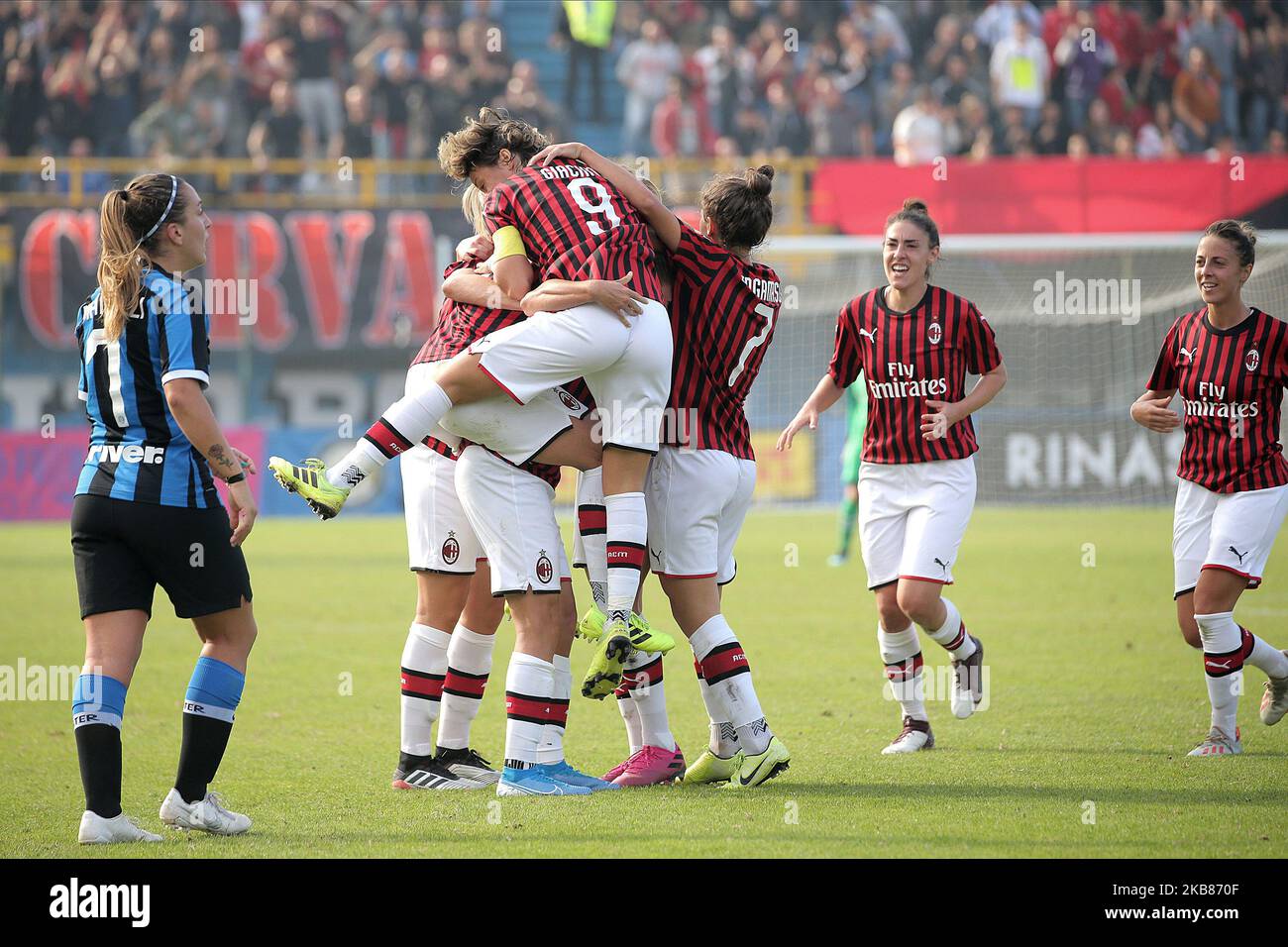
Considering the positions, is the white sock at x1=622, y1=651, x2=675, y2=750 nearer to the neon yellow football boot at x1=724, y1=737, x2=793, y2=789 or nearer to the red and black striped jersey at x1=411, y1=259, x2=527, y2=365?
the neon yellow football boot at x1=724, y1=737, x2=793, y2=789

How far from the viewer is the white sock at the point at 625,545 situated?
5207 mm

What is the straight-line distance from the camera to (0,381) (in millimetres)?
21578

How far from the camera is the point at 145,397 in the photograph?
4.80 metres

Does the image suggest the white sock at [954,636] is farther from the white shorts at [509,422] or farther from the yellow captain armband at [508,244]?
the yellow captain armband at [508,244]

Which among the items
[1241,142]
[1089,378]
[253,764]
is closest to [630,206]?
A: [253,764]

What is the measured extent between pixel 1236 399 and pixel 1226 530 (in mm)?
576

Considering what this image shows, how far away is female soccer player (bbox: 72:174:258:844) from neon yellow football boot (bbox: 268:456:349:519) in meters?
0.14

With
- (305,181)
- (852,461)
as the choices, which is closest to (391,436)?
(852,461)

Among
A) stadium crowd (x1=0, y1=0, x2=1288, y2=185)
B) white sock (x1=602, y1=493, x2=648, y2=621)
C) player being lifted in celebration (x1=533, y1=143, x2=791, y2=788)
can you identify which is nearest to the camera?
white sock (x1=602, y1=493, x2=648, y2=621)

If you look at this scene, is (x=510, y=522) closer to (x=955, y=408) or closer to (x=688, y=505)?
(x=688, y=505)

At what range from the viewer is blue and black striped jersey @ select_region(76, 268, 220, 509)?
475 cm

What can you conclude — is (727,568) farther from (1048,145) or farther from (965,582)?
(1048,145)

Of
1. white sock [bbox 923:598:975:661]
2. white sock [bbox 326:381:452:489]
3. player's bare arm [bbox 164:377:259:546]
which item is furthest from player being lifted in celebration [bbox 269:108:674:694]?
white sock [bbox 923:598:975:661]

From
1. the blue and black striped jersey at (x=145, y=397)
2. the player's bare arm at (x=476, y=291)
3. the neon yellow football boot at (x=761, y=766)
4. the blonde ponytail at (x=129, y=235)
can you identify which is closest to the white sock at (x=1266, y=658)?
the neon yellow football boot at (x=761, y=766)
